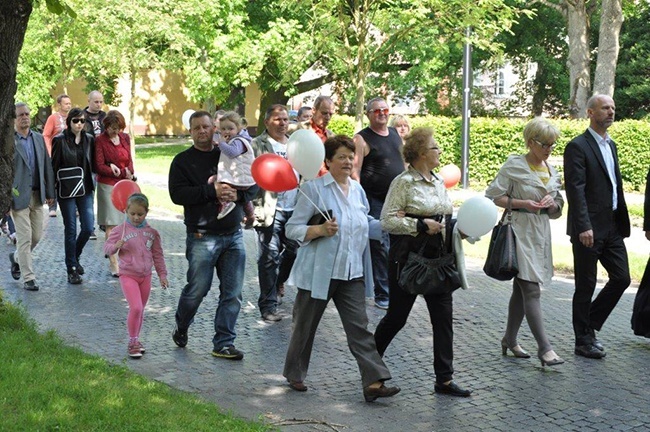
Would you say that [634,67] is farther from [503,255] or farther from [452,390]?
[452,390]

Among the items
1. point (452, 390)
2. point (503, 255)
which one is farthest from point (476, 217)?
point (452, 390)

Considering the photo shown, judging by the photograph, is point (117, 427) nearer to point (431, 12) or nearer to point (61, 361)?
point (61, 361)

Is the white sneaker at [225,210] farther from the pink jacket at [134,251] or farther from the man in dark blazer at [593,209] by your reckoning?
the man in dark blazer at [593,209]

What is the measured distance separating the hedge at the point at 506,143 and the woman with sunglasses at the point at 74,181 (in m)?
13.7

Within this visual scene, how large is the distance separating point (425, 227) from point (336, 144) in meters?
0.85

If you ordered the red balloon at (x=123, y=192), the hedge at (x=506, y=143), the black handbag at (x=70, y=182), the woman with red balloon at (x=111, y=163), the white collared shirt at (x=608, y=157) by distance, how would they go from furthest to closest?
the hedge at (x=506, y=143) < the woman with red balloon at (x=111, y=163) < the black handbag at (x=70, y=182) < the red balloon at (x=123, y=192) < the white collared shirt at (x=608, y=157)

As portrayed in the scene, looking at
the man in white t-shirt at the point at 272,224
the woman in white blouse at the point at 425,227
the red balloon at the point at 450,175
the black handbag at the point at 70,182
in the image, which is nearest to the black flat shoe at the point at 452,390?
the woman in white blouse at the point at 425,227

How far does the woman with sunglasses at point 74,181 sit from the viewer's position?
1205 centimetres

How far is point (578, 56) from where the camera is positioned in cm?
3206

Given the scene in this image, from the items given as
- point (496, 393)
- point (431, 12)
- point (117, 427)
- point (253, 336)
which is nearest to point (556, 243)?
point (431, 12)

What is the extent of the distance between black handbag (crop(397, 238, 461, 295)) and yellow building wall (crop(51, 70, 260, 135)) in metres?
49.7

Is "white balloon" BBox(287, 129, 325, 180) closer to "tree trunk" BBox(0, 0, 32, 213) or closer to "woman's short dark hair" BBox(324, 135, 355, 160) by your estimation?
"woman's short dark hair" BBox(324, 135, 355, 160)

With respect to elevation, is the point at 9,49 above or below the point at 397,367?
above

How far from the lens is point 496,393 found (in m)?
7.46
